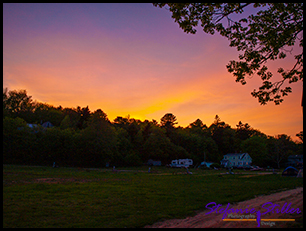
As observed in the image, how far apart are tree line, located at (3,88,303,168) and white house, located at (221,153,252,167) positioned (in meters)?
3.48

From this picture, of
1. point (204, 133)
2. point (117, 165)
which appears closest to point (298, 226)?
point (117, 165)

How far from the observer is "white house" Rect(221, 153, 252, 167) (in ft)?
240

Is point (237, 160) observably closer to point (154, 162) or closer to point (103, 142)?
point (154, 162)

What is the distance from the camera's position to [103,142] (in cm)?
4931

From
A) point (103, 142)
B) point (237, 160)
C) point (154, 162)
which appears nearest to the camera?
point (103, 142)

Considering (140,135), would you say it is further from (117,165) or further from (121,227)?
(121,227)

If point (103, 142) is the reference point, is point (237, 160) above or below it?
below

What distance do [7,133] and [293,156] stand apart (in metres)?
99.0

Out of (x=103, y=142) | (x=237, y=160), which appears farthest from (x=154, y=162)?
(x=237, y=160)

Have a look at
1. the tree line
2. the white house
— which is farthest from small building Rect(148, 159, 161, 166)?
the white house

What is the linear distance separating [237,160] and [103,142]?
4884 cm

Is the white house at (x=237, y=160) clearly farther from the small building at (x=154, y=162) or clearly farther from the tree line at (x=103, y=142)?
the small building at (x=154, y=162)

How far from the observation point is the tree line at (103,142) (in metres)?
45.1

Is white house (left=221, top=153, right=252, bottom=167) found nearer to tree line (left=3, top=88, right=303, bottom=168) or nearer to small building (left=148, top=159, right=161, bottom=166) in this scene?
tree line (left=3, top=88, right=303, bottom=168)
